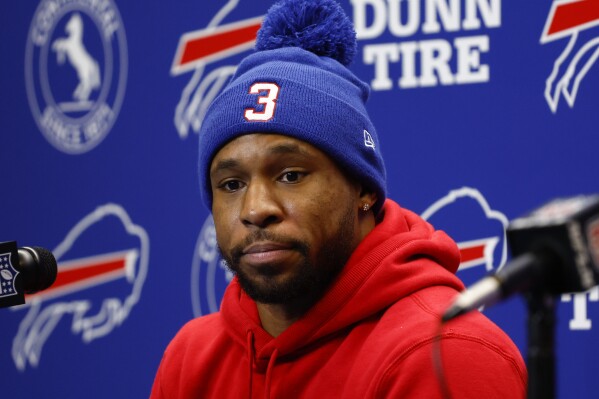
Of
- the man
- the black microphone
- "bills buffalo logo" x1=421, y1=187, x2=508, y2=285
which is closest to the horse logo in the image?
"bills buffalo logo" x1=421, y1=187, x2=508, y2=285

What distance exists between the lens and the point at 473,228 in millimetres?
1577

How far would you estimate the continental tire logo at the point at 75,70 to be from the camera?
204 centimetres

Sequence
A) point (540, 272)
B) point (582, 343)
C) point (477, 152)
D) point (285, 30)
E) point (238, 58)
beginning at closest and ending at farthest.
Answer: point (540, 272)
point (285, 30)
point (582, 343)
point (477, 152)
point (238, 58)

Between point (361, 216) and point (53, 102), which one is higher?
point (53, 102)

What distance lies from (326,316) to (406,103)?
65cm

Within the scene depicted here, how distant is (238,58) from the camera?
1.84 m

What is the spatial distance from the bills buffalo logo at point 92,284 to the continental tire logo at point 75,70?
18cm

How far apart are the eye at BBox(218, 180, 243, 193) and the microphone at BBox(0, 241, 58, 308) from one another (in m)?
0.26

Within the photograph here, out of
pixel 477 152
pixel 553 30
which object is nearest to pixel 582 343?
pixel 477 152

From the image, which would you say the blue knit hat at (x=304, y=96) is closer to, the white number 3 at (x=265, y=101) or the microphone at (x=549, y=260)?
the white number 3 at (x=265, y=101)

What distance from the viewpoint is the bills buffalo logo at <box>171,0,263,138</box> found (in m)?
1.84

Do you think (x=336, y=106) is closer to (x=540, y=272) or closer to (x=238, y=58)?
(x=540, y=272)

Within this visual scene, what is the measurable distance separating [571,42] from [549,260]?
996 mm

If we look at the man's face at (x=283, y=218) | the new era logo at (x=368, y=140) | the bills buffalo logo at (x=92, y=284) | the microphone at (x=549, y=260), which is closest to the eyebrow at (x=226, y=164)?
the man's face at (x=283, y=218)
